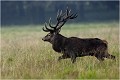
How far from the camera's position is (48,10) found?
66.6 m

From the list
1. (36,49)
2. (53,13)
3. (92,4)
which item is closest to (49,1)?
(53,13)

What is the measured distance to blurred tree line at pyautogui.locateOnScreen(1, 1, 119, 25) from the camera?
64.2 meters

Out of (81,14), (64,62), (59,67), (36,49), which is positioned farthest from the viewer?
(81,14)

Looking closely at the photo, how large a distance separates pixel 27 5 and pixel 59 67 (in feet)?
179

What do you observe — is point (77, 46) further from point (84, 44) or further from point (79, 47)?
point (84, 44)

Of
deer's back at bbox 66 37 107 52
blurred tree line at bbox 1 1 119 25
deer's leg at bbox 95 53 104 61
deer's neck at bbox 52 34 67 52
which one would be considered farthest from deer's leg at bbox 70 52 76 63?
blurred tree line at bbox 1 1 119 25

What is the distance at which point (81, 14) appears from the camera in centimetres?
6475

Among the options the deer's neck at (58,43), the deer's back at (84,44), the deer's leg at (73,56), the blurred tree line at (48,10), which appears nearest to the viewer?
the deer's leg at (73,56)

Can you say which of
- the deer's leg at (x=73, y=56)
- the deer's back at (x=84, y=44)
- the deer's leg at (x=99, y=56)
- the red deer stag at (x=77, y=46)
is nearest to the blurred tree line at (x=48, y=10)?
the red deer stag at (x=77, y=46)

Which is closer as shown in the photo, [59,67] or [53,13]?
[59,67]

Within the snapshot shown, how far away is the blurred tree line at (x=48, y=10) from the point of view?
64188mm

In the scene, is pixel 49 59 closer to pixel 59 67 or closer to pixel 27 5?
pixel 59 67

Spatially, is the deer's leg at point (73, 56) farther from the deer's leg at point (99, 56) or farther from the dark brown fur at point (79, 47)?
the deer's leg at point (99, 56)

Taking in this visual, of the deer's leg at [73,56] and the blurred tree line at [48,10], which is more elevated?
the blurred tree line at [48,10]
